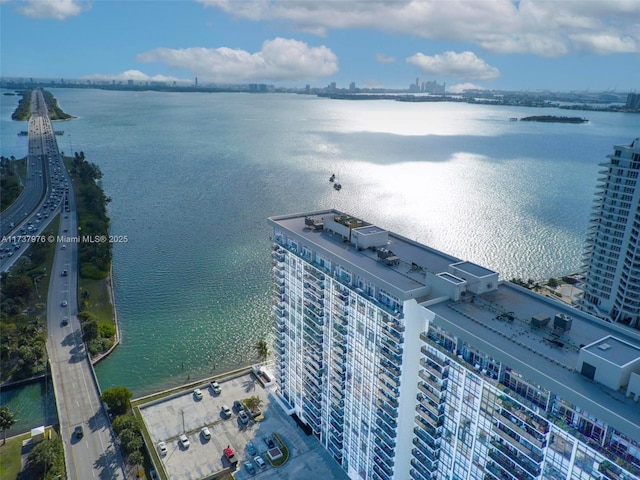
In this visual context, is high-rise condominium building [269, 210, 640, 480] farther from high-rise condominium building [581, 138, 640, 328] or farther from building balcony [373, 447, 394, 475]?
high-rise condominium building [581, 138, 640, 328]

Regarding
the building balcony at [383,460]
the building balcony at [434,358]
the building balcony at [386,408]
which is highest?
the building balcony at [434,358]

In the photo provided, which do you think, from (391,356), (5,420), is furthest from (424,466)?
(5,420)

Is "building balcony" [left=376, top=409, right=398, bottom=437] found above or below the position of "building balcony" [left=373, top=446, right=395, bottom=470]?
above

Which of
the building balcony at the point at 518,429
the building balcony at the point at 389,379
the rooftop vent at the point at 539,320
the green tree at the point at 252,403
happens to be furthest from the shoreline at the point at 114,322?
the rooftop vent at the point at 539,320

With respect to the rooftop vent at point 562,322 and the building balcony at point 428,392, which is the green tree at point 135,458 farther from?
the rooftop vent at point 562,322

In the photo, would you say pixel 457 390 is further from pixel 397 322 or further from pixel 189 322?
pixel 189 322

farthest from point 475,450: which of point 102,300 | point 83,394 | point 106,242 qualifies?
point 106,242

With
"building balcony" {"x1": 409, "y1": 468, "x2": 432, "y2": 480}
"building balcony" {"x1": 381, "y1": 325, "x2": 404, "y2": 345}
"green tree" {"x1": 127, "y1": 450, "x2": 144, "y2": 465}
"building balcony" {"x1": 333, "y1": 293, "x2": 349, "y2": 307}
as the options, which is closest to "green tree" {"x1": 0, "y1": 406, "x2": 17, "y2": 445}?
"green tree" {"x1": 127, "y1": 450, "x2": 144, "y2": 465}
